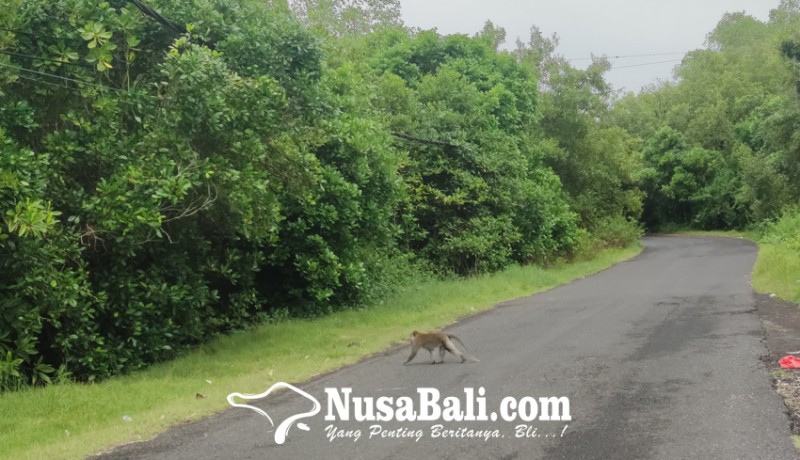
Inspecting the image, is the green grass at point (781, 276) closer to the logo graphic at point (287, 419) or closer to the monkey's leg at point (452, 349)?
the monkey's leg at point (452, 349)

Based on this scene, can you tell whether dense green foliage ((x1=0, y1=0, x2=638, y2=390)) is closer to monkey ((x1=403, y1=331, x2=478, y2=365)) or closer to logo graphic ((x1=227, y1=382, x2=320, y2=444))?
logo graphic ((x1=227, y1=382, x2=320, y2=444))

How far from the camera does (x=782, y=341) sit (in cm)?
1077

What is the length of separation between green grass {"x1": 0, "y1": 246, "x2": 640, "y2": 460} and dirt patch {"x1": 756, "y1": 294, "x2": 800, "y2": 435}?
17.7 ft

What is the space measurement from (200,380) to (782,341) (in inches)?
320

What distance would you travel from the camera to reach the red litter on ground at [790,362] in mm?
8852

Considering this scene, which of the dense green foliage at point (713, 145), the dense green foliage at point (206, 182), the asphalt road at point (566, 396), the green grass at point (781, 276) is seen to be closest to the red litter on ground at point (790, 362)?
the asphalt road at point (566, 396)

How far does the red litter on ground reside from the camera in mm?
8852

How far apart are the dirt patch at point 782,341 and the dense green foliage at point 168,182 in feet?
24.0

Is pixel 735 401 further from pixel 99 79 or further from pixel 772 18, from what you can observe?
pixel 772 18

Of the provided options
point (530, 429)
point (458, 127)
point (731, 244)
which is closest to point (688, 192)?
point (731, 244)

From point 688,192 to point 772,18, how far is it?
123 feet

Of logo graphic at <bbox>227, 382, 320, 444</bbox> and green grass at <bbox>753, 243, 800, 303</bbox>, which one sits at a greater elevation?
logo graphic at <bbox>227, 382, 320, 444</bbox>

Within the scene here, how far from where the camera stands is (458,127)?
24.6 meters

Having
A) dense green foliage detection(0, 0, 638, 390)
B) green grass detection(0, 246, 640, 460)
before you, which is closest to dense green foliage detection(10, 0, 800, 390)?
dense green foliage detection(0, 0, 638, 390)
